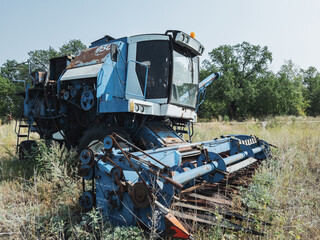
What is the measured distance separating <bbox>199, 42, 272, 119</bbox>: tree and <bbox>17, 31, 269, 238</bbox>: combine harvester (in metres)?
27.9

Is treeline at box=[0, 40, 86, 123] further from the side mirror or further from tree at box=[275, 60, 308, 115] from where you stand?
tree at box=[275, 60, 308, 115]

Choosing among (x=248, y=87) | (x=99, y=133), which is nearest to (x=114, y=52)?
(x=99, y=133)

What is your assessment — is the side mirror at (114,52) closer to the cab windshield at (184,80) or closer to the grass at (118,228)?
the cab windshield at (184,80)

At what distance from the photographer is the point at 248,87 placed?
3347 centimetres

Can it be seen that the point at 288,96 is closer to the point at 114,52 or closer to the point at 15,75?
the point at 114,52

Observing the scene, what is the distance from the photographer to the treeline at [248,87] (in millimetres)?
32406

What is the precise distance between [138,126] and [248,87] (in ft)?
106

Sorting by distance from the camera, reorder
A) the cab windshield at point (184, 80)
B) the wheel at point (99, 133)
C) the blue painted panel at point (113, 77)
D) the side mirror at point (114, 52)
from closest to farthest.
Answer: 1. the wheel at point (99, 133)
2. the blue painted panel at point (113, 77)
3. the side mirror at point (114, 52)
4. the cab windshield at point (184, 80)

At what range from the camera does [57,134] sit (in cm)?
552

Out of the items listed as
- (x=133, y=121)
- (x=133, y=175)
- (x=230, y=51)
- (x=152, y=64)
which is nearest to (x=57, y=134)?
(x=133, y=121)

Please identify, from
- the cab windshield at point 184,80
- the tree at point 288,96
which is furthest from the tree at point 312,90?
the cab windshield at point 184,80

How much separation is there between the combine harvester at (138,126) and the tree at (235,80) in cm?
2789

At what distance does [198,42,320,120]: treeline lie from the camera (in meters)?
32.4

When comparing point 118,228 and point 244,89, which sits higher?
point 244,89
